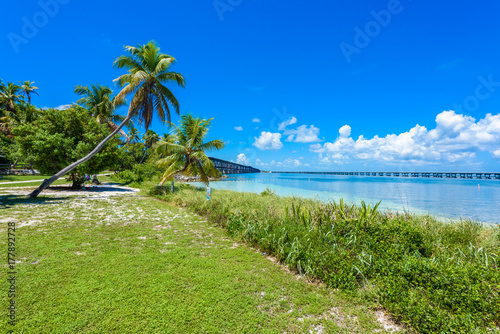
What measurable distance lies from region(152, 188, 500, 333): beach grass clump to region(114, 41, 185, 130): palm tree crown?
11276 millimetres

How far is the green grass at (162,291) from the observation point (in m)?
2.64

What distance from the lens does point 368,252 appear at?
4.27 metres

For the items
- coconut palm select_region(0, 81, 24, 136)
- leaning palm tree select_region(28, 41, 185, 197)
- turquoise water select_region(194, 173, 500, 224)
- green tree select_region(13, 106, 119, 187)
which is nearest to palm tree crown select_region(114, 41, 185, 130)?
leaning palm tree select_region(28, 41, 185, 197)

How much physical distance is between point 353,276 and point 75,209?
36.3ft

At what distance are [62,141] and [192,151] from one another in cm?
856

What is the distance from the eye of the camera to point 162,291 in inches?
128

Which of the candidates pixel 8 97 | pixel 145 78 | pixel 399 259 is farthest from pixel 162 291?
pixel 8 97

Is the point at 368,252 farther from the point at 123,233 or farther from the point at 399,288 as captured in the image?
the point at 123,233

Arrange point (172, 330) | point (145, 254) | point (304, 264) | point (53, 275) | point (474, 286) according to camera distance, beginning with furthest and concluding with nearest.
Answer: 1. point (145, 254)
2. point (304, 264)
3. point (53, 275)
4. point (474, 286)
5. point (172, 330)

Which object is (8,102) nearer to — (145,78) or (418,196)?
(145,78)

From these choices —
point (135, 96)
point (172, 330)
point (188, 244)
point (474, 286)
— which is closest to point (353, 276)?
point (474, 286)

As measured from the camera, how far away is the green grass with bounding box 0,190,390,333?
8.67 feet

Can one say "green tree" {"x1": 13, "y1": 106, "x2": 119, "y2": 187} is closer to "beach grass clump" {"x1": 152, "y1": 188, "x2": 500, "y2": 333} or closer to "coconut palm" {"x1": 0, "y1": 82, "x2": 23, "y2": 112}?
"beach grass clump" {"x1": 152, "y1": 188, "x2": 500, "y2": 333}

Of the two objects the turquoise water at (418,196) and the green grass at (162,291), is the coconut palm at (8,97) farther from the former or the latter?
the green grass at (162,291)
